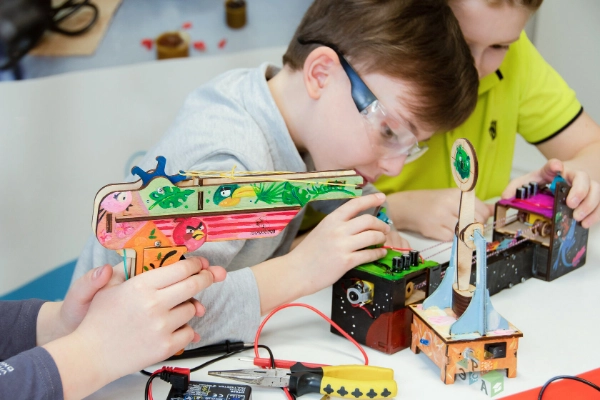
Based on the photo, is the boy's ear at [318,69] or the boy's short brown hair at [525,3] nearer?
the boy's ear at [318,69]

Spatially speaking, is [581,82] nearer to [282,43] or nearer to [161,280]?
[282,43]

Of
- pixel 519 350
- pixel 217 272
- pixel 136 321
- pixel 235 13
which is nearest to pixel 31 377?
pixel 136 321

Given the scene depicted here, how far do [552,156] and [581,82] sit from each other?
54 centimetres

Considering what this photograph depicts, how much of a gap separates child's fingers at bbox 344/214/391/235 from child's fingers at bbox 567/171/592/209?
0.34 m

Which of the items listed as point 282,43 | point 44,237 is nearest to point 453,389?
point 44,237

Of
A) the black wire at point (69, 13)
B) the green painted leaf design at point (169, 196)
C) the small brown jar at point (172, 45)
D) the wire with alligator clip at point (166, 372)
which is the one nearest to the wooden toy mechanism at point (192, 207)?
the green painted leaf design at point (169, 196)

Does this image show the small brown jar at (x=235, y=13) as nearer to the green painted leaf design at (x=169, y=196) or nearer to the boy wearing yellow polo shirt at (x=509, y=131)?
the boy wearing yellow polo shirt at (x=509, y=131)

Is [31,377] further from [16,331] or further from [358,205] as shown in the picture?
[358,205]

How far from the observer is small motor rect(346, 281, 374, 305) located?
84 centimetres

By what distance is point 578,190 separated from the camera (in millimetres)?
1036

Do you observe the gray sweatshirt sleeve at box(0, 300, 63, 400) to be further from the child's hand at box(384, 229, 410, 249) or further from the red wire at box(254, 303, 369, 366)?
the child's hand at box(384, 229, 410, 249)

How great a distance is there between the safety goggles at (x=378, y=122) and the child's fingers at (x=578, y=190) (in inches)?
10.2

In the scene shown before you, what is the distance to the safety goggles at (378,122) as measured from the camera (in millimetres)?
990

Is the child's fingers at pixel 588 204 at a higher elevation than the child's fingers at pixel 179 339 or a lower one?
higher
